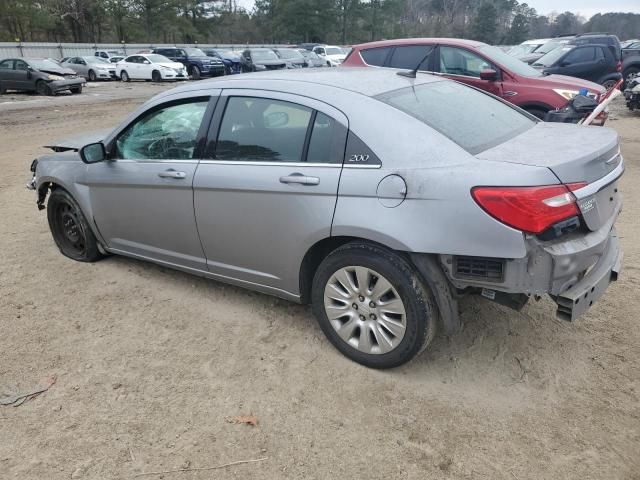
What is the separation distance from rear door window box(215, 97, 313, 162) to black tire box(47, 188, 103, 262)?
5.91ft

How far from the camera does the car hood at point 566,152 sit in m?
2.53

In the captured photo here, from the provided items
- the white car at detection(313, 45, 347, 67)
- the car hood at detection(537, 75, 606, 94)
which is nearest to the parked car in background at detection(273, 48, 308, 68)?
Result: the white car at detection(313, 45, 347, 67)

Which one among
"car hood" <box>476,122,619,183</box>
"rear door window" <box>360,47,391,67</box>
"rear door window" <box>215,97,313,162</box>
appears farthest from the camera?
"rear door window" <box>360,47,391,67</box>

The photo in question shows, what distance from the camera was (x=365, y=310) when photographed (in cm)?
296

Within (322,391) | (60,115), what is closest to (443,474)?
(322,391)

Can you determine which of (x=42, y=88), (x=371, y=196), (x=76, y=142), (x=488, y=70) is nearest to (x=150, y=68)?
(x=42, y=88)

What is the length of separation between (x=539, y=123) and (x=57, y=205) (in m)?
4.08

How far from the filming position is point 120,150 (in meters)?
4.05

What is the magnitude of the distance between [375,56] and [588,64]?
7.92 meters

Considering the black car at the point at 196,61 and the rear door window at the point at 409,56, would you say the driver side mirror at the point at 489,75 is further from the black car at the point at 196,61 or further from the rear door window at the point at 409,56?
the black car at the point at 196,61

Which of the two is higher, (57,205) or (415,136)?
(415,136)

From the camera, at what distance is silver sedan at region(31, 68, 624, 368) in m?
2.52

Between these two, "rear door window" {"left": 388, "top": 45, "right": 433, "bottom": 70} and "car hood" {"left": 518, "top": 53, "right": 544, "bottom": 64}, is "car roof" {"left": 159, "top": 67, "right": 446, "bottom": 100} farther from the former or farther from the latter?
"car hood" {"left": 518, "top": 53, "right": 544, "bottom": 64}

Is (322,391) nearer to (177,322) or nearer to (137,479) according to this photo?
(137,479)
